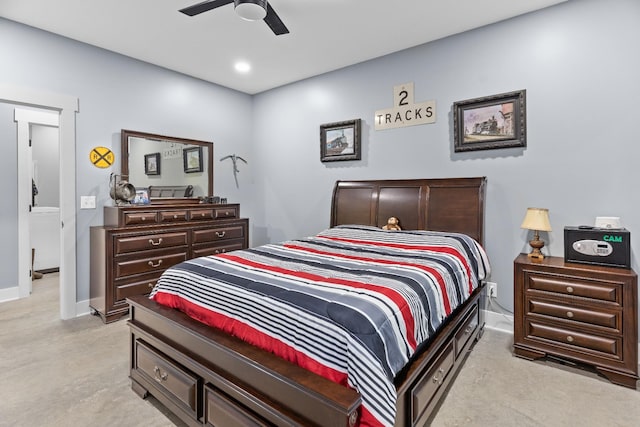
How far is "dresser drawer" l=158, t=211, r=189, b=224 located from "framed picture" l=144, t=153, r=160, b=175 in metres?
0.63

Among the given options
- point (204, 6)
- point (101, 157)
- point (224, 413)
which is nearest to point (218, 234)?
point (101, 157)

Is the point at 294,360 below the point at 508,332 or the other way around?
the other way around

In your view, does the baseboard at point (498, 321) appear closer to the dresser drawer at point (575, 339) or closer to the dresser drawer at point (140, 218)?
the dresser drawer at point (575, 339)

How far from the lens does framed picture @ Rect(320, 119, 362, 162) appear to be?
393 cm

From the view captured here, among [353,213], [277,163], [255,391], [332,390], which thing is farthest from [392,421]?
[277,163]

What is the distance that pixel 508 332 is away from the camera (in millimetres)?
2980

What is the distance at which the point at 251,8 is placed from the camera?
7.40 feet

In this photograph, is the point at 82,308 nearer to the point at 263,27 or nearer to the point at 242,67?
the point at 242,67

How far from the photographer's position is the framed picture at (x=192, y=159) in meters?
4.30

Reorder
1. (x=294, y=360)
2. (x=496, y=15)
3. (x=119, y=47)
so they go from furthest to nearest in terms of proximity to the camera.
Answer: (x=119, y=47), (x=496, y=15), (x=294, y=360)

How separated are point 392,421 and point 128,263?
3025 mm

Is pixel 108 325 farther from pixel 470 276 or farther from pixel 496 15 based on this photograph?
pixel 496 15

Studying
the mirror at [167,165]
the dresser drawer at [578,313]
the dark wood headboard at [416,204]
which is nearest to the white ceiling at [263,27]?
the mirror at [167,165]

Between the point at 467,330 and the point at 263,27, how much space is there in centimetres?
314
